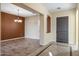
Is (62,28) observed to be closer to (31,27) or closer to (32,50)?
(32,50)

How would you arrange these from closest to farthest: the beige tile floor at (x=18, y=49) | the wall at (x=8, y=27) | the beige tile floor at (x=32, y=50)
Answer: the beige tile floor at (x=32, y=50) < the beige tile floor at (x=18, y=49) < the wall at (x=8, y=27)

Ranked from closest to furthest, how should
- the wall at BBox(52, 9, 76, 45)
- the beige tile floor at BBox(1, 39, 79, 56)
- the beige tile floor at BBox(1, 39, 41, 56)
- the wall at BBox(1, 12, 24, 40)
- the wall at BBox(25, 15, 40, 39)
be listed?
the beige tile floor at BBox(1, 39, 79, 56)
the wall at BBox(52, 9, 76, 45)
the beige tile floor at BBox(1, 39, 41, 56)
the wall at BBox(1, 12, 24, 40)
the wall at BBox(25, 15, 40, 39)

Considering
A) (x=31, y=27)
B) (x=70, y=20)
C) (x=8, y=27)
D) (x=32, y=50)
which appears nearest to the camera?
(x=70, y=20)

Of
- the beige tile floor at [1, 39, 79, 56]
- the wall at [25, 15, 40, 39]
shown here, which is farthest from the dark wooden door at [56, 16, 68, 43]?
the wall at [25, 15, 40, 39]

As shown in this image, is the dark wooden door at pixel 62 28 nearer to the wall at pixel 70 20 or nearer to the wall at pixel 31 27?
the wall at pixel 70 20

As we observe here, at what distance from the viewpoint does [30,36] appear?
7.15 metres

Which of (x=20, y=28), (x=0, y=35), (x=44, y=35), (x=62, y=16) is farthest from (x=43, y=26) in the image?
(x=20, y=28)

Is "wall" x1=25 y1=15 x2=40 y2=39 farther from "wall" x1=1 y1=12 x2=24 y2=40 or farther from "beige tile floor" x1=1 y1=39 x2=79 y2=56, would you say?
"beige tile floor" x1=1 y1=39 x2=79 y2=56

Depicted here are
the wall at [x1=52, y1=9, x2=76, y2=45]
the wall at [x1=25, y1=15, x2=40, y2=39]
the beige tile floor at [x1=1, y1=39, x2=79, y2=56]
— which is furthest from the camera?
the wall at [x1=25, y1=15, x2=40, y2=39]

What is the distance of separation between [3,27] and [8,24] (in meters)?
0.45

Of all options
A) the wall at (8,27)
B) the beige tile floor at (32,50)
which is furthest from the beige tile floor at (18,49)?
the wall at (8,27)

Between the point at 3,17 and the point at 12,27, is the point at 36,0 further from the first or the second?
the point at 12,27

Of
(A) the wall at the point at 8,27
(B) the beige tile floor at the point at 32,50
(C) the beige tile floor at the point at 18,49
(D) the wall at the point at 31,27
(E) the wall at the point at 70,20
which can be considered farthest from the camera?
(D) the wall at the point at 31,27

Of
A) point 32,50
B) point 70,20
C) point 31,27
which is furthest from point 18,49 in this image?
point 31,27
